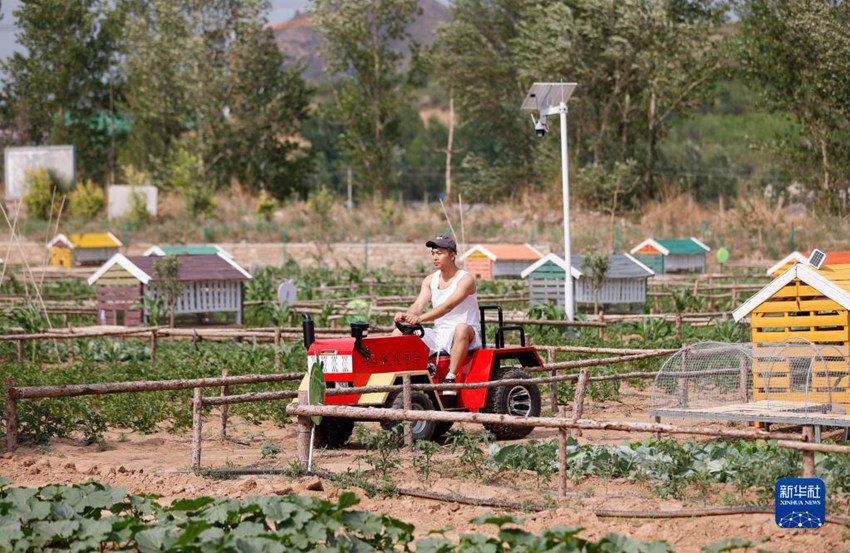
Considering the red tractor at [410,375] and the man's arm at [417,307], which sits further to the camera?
the man's arm at [417,307]

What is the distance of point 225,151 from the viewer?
53781 mm

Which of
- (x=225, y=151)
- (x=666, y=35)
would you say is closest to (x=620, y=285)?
(x=666, y=35)

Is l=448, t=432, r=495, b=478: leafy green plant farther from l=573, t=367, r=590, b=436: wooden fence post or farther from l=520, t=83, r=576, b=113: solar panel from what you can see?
l=520, t=83, r=576, b=113: solar panel

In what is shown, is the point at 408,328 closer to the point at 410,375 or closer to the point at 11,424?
the point at 410,375

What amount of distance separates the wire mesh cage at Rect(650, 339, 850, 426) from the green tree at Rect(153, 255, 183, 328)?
1140 centimetres

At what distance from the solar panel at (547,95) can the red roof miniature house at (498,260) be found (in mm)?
14516

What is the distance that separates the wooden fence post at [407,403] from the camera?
33.6 feet

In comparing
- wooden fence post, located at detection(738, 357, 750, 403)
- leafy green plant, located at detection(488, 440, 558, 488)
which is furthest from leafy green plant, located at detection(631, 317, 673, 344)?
leafy green plant, located at detection(488, 440, 558, 488)

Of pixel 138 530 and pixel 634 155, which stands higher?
pixel 634 155

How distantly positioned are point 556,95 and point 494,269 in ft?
48.9

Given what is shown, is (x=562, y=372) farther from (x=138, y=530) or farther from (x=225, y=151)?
(x=225, y=151)

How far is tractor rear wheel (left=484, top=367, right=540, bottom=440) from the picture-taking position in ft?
36.2

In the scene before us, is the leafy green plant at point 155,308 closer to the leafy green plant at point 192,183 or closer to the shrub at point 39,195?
the leafy green plant at point 192,183

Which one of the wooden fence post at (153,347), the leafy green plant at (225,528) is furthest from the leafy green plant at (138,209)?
the leafy green plant at (225,528)
